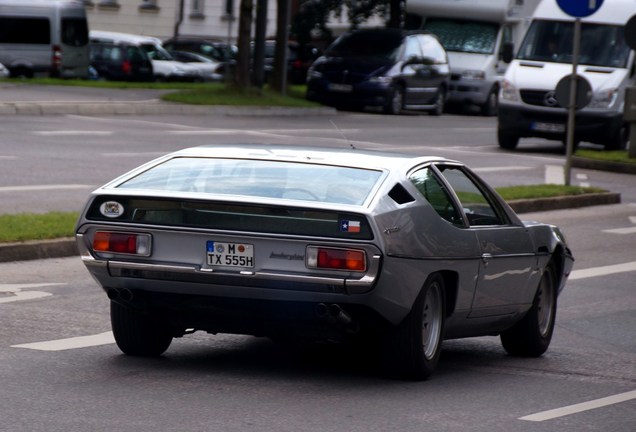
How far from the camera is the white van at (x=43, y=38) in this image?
4600 centimetres

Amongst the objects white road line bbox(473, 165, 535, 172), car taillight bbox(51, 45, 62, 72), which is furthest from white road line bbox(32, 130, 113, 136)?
car taillight bbox(51, 45, 62, 72)

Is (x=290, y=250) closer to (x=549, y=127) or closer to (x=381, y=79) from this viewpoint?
(x=549, y=127)

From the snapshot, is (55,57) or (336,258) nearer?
(336,258)

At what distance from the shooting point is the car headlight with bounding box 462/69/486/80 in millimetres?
41469

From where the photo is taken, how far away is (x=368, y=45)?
37.6 m

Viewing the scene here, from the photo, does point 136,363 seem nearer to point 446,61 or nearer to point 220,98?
point 220,98

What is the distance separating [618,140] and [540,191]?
28.0ft

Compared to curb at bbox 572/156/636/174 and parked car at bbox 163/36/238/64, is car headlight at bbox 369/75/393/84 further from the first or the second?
parked car at bbox 163/36/238/64

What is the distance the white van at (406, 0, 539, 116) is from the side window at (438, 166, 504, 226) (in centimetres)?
3204

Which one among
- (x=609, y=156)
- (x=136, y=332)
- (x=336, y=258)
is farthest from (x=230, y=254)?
(x=609, y=156)

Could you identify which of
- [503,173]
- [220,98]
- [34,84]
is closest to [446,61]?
[220,98]

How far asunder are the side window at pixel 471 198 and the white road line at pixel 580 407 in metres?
1.34

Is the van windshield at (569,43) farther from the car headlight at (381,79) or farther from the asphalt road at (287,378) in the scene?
the asphalt road at (287,378)

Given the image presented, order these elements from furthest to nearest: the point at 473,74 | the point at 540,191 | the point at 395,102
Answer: the point at 473,74
the point at 395,102
the point at 540,191
